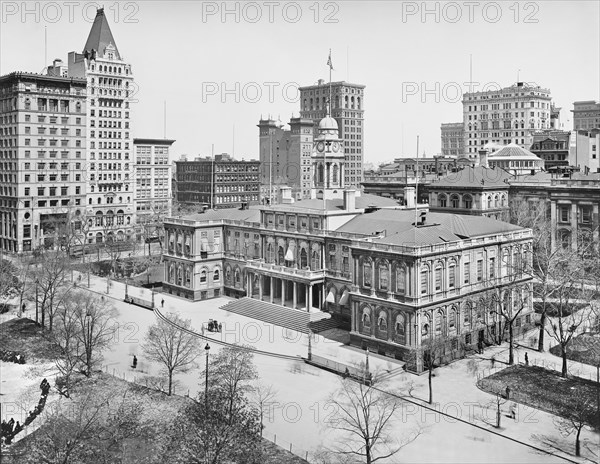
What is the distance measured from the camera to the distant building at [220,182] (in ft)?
480

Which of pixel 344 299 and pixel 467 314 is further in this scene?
pixel 344 299

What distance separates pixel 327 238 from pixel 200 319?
15.2 meters

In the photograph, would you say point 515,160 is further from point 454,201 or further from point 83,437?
point 83,437

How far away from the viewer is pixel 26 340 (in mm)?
57875

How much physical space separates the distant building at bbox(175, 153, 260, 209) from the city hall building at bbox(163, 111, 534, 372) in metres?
65.9

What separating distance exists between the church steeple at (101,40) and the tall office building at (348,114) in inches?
2722

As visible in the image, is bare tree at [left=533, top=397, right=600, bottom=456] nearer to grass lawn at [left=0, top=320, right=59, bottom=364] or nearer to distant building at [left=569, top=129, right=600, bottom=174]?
grass lawn at [left=0, top=320, right=59, bottom=364]

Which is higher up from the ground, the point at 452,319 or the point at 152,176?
the point at 152,176

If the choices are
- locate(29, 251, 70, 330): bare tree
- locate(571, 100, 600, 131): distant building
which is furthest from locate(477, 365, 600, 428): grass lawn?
locate(571, 100, 600, 131): distant building

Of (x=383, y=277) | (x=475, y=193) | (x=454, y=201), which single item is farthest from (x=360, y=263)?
(x=454, y=201)

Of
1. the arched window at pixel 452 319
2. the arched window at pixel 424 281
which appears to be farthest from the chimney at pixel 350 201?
the arched window at pixel 452 319

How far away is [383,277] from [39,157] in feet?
252

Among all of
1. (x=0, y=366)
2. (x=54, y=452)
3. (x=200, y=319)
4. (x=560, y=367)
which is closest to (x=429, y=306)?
(x=560, y=367)

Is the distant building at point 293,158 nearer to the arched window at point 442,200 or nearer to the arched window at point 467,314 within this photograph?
the arched window at point 442,200
